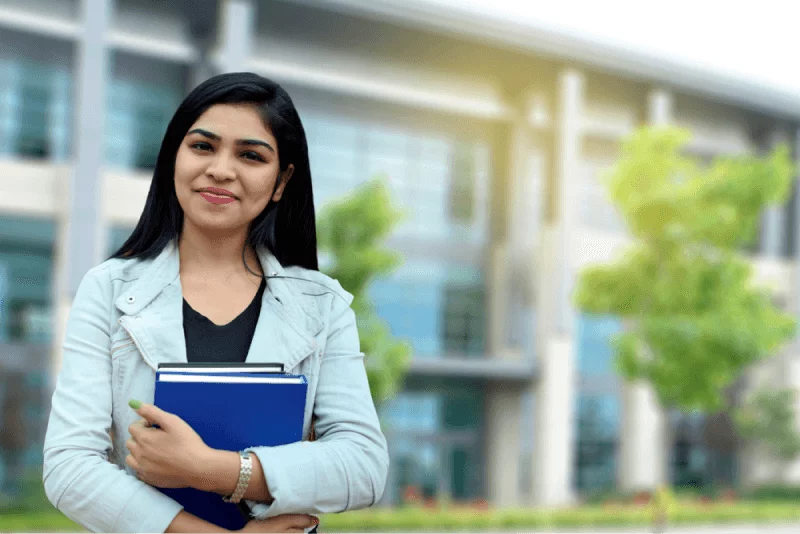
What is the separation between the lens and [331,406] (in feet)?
5.52

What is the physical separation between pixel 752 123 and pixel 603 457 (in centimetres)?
1033

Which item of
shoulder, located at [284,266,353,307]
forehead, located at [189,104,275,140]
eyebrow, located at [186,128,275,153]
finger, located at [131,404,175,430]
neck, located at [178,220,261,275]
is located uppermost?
forehead, located at [189,104,275,140]

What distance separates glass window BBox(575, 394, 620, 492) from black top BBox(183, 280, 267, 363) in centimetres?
2296

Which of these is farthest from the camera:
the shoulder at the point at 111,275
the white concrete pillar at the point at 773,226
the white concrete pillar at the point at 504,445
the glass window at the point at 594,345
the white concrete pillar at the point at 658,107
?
the white concrete pillar at the point at 773,226

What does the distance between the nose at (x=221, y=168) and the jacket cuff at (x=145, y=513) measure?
53cm

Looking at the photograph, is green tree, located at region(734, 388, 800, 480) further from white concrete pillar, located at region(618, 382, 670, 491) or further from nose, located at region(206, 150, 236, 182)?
nose, located at region(206, 150, 236, 182)

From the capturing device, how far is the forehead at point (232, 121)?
1.64 metres

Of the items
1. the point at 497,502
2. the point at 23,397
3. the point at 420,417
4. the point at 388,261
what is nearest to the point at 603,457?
the point at 497,502

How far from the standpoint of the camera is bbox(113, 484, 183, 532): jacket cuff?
150 cm

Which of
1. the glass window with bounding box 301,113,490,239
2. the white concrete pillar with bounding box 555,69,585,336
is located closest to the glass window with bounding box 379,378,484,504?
the white concrete pillar with bounding box 555,69,585,336

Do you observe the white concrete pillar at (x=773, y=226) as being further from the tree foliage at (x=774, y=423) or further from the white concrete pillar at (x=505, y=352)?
the white concrete pillar at (x=505, y=352)

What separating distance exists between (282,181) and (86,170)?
16.1 m

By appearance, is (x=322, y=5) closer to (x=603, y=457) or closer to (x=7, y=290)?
(x=7, y=290)

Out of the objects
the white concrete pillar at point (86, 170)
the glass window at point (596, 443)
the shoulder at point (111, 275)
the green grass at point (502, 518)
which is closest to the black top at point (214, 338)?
the shoulder at point (111, 275)
